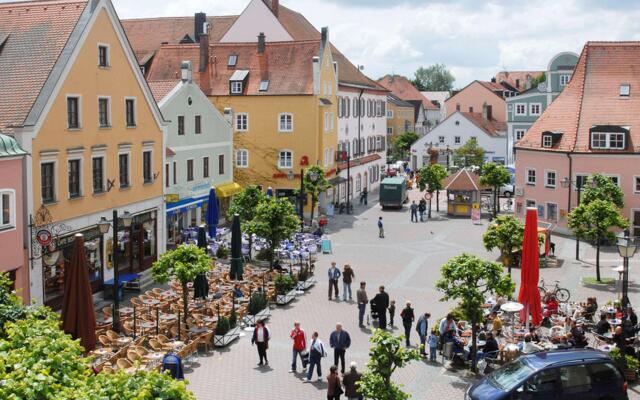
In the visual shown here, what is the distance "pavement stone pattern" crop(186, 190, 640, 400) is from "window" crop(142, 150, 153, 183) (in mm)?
8659

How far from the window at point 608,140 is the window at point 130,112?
27146 mm

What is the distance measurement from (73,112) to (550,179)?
101 feet

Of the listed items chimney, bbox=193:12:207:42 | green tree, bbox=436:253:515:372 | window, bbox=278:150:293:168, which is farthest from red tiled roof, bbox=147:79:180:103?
chimney, bbox=193:12:207:42

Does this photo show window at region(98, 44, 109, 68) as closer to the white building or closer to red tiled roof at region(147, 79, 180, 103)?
red tiled roof at region(147, 79, 180, 103)

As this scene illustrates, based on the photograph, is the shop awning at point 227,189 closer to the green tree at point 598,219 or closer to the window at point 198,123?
the window at point 198,123

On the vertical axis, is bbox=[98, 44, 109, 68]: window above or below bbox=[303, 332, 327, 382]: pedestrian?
above

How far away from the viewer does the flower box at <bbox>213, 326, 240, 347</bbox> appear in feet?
81.8

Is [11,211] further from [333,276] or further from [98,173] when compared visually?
[333,276]

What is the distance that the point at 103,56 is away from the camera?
3123 cm

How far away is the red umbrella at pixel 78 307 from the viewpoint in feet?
70.2

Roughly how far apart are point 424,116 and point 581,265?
321 feet

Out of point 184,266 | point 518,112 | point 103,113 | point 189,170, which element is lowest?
point 184,266

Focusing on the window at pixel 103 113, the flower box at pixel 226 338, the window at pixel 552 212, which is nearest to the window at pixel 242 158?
the window at pixel 552 212

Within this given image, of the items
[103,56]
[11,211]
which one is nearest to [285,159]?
[103,56]
